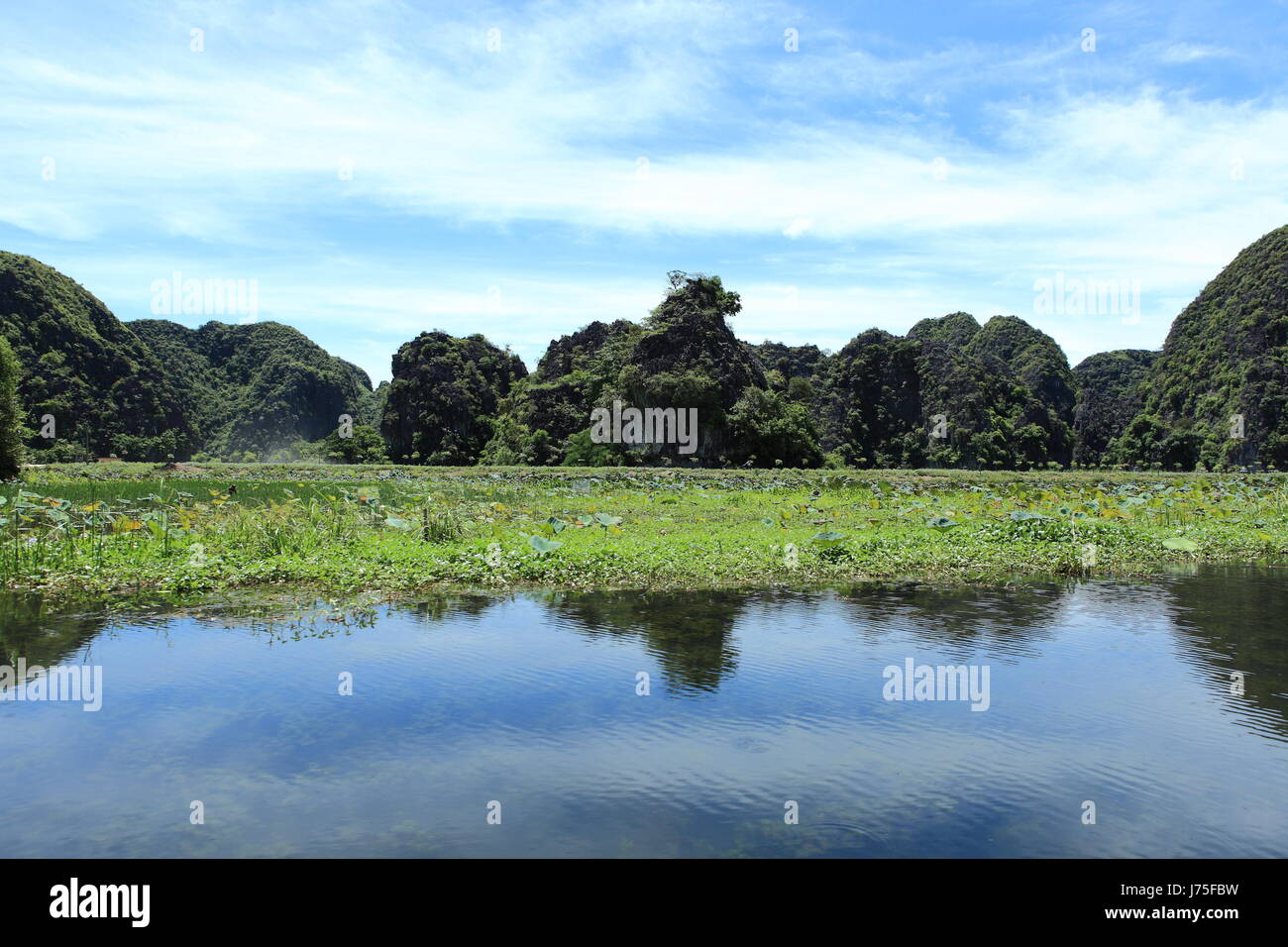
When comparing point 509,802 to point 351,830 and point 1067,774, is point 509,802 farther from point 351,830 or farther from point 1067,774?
point 1067,774

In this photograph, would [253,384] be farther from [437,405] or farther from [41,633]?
[41,633]

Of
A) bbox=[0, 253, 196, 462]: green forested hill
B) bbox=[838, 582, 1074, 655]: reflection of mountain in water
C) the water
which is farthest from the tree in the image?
bbox=[0, 253, 196, 462]: green forested hill

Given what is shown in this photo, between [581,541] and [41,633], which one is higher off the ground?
[581,541]

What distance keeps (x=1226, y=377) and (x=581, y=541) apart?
77.8m

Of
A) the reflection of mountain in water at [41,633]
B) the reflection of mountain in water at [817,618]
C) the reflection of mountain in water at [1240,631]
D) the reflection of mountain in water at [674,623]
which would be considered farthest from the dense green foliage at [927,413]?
the reflection of mountain in water at [41,633]

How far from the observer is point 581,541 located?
13.1m

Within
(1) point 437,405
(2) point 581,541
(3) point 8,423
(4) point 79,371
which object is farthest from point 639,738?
(4) point 79,371

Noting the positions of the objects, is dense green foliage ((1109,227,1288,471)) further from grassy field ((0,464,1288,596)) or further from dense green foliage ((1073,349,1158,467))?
grassy field ((0,464,1288,596))

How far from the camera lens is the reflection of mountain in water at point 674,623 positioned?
735cm

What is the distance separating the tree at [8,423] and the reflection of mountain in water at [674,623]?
23.9 m

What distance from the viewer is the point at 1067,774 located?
5.12m

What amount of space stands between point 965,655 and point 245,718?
19.2ft
